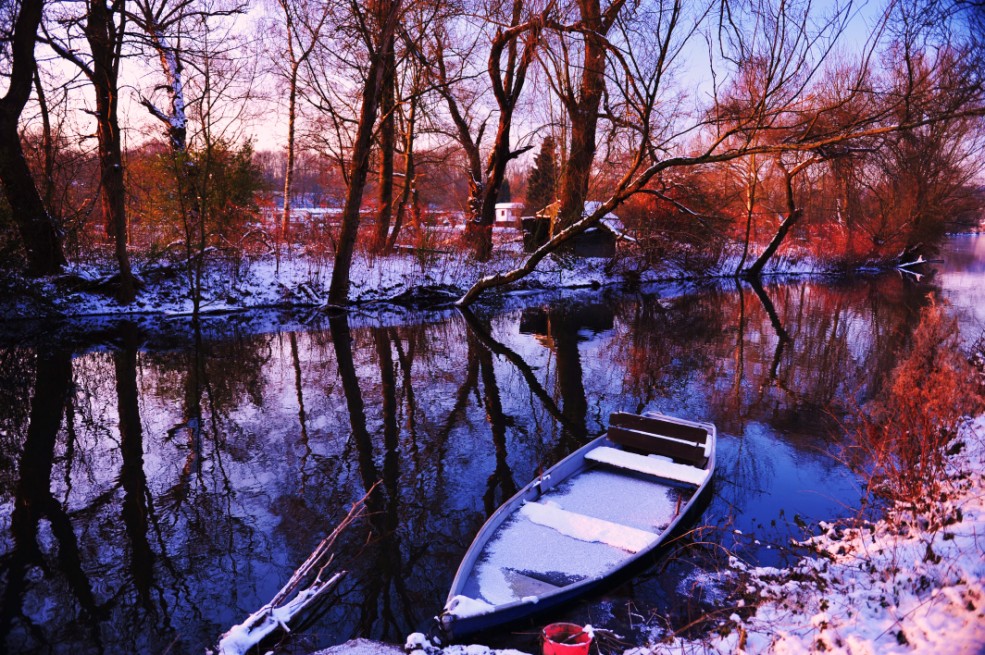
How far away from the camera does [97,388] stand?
434 inches

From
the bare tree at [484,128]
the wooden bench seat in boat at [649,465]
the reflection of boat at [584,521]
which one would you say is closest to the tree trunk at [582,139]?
the bare tree at [484,128]

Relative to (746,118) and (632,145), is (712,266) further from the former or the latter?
(746,118)

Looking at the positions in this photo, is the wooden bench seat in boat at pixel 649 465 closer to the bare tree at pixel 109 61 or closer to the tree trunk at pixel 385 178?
the bare tree at pixel 109 61

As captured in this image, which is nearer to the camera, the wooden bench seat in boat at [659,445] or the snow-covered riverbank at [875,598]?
the snow-covered riverbank at [875,598]

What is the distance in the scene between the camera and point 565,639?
3922 mm

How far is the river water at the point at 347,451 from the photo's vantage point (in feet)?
16.0

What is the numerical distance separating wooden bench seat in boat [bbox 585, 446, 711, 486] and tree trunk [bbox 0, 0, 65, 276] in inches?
646

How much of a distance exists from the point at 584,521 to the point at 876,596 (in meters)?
2.32

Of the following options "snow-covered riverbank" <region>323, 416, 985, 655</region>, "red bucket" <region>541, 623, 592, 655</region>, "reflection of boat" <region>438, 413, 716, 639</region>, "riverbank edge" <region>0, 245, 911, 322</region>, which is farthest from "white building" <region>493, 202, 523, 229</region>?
"red bucket" <region>541, 623, 592, 655</region>

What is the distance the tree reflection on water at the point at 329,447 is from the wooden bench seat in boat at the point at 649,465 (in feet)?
1.58

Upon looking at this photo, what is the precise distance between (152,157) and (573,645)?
66.6 feet

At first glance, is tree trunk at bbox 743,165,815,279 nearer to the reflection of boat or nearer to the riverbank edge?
the riverbank edge

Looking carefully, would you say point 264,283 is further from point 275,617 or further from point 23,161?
point 275,617

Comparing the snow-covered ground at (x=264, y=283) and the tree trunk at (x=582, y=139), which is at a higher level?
the tree trunk at (x=582, y=139)
